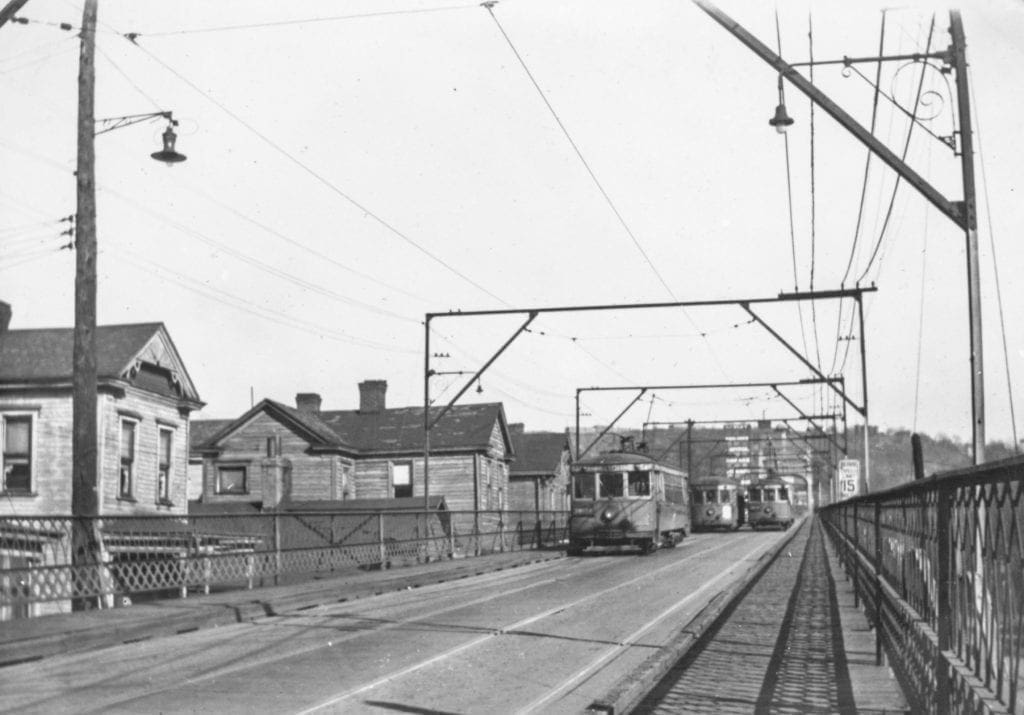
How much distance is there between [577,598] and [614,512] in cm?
1751

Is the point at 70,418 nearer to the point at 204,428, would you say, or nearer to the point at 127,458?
the point at 127,458

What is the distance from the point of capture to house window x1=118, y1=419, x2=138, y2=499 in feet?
92.8

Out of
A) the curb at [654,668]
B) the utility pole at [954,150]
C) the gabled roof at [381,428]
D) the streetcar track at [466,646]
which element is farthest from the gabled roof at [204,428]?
the utility pole at [954,150]

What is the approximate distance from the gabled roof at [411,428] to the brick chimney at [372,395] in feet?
1.76

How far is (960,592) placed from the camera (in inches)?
232

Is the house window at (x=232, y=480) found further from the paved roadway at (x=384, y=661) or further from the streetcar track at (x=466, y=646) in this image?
the paved roadway at (x=384, y=661)

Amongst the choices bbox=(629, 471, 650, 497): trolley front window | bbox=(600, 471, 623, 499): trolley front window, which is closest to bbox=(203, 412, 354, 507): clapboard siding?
bbox=(600, 471, 623, 499): trolley front window

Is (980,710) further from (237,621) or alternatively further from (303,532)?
(303,532)

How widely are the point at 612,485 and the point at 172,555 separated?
1984 cm

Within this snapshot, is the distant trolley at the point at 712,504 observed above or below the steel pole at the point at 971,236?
below

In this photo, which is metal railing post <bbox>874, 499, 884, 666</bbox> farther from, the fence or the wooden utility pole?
the wooden utility pole

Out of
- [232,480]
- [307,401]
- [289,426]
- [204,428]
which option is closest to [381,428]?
[307,401]

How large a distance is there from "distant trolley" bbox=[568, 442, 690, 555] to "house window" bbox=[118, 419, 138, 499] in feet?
47.9

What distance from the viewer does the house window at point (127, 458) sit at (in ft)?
92.8
